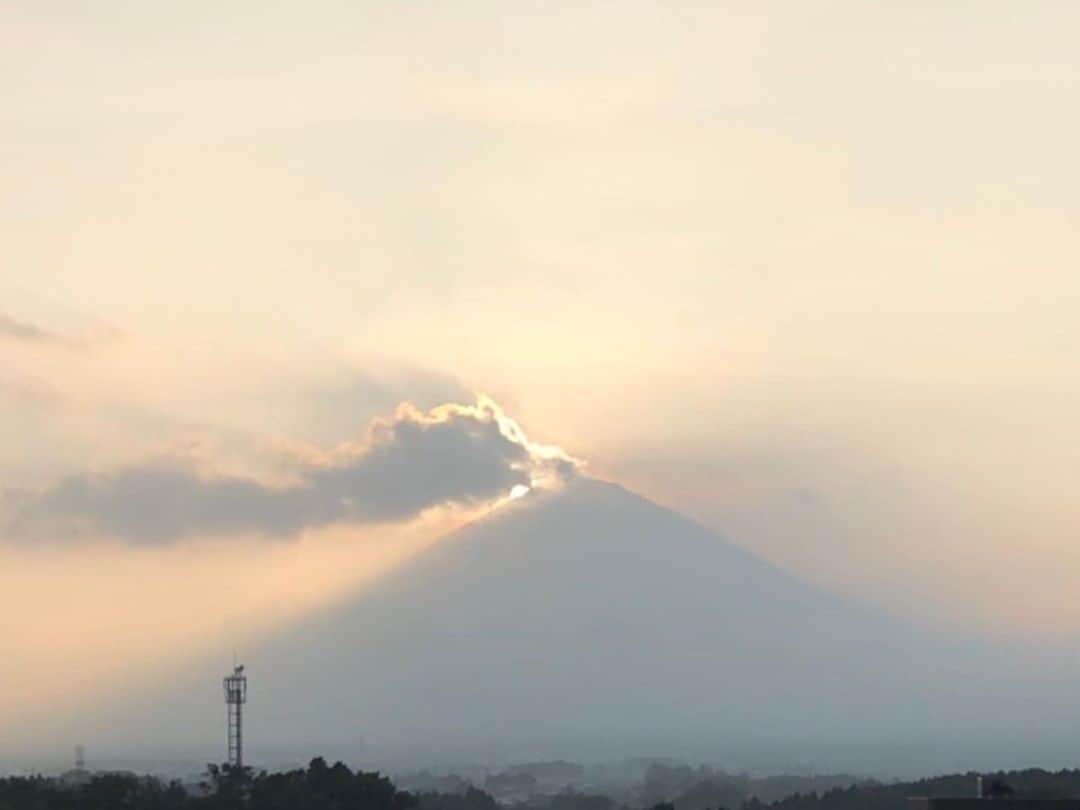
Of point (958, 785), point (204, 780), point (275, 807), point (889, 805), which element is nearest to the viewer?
point (275, 807)

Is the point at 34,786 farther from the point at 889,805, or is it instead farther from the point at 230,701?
the point at 889,805


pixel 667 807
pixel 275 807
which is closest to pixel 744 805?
pixel 667 807

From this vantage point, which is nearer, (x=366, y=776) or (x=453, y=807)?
(x=366, y=776)

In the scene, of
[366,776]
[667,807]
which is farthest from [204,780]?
[667,807]

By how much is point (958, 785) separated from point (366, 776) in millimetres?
75588

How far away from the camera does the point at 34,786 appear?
126375 millimetres

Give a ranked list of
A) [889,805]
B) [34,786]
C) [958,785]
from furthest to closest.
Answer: [958,785], [889,805], [34,786]

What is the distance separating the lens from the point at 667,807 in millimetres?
129000

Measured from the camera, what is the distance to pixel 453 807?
188m

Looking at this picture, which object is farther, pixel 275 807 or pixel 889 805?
pixel 889 805

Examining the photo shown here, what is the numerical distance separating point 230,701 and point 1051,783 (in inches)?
2688

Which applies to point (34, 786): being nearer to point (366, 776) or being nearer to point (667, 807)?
point (366, 776)

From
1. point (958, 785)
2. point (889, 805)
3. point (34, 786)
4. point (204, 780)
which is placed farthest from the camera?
point (958, 785)

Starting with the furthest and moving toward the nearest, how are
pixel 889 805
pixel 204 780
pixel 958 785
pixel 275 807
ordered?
pixel 958 785 < pixel 889 805 < pixel 204 780 < pixel 275 807
